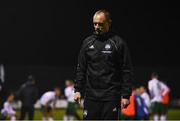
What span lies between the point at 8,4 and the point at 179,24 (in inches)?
415

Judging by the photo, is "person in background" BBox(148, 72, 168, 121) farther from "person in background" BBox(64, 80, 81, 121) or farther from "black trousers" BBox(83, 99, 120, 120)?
"black trousers" BBox(83, 99, 120, 120)

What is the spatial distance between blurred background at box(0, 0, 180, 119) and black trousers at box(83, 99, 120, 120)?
2476cm

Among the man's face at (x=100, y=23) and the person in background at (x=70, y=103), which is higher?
the man's face at (x=100, y=23)

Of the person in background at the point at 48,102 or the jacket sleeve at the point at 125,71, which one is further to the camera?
the person in background at the point at 48,102

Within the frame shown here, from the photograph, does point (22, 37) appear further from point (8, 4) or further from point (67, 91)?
point (67, 91)

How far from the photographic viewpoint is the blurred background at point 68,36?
32812mm

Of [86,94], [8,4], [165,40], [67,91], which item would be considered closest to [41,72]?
[8,4]

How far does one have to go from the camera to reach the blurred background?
3281 cm

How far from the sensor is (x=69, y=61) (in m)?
35.1

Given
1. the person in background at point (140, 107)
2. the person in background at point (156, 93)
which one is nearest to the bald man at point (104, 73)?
the person in background at point (140, 107)

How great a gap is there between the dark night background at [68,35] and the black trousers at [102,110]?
81.5 ft

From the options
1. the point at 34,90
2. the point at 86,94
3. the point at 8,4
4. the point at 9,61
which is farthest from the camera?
the point at 9,61

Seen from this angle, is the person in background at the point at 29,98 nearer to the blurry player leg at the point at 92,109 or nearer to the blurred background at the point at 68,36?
the blurred background at the point at 68,36

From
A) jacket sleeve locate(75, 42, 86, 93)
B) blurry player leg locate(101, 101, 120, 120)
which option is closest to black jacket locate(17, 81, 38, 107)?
jacket sleeve locate(75, 42, 86, 93)
